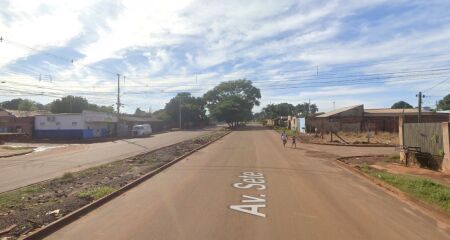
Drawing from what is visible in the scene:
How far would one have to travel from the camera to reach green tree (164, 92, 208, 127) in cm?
11675

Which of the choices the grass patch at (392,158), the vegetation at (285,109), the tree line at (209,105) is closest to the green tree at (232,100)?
the tree line at (209,105)

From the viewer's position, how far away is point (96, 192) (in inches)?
541

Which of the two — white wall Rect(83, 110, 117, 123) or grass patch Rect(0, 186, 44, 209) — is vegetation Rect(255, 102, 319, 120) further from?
grass patch Rect(0, 186, 44, 209)

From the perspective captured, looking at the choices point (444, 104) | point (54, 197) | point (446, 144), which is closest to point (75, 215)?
point (54, 197)

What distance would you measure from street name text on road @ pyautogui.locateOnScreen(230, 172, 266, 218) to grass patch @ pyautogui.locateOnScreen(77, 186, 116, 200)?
423cm

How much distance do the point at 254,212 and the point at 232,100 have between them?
9978 centimetres

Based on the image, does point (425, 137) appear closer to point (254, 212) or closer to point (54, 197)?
point (254, 212)

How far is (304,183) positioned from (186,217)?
729 cm

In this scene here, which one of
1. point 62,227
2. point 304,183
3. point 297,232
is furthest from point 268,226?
point 304,183

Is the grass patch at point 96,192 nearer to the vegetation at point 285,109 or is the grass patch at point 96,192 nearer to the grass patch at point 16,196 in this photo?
the grass patch at point 16,196

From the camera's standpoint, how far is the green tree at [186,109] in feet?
383

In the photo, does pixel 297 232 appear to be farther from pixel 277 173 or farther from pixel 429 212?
pixel 277 173

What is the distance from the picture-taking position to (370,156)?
95.0 feet

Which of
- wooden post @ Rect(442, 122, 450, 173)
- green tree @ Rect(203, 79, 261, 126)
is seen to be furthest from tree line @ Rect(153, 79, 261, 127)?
wooden post @ Rect(442, 122, 450, 173)
